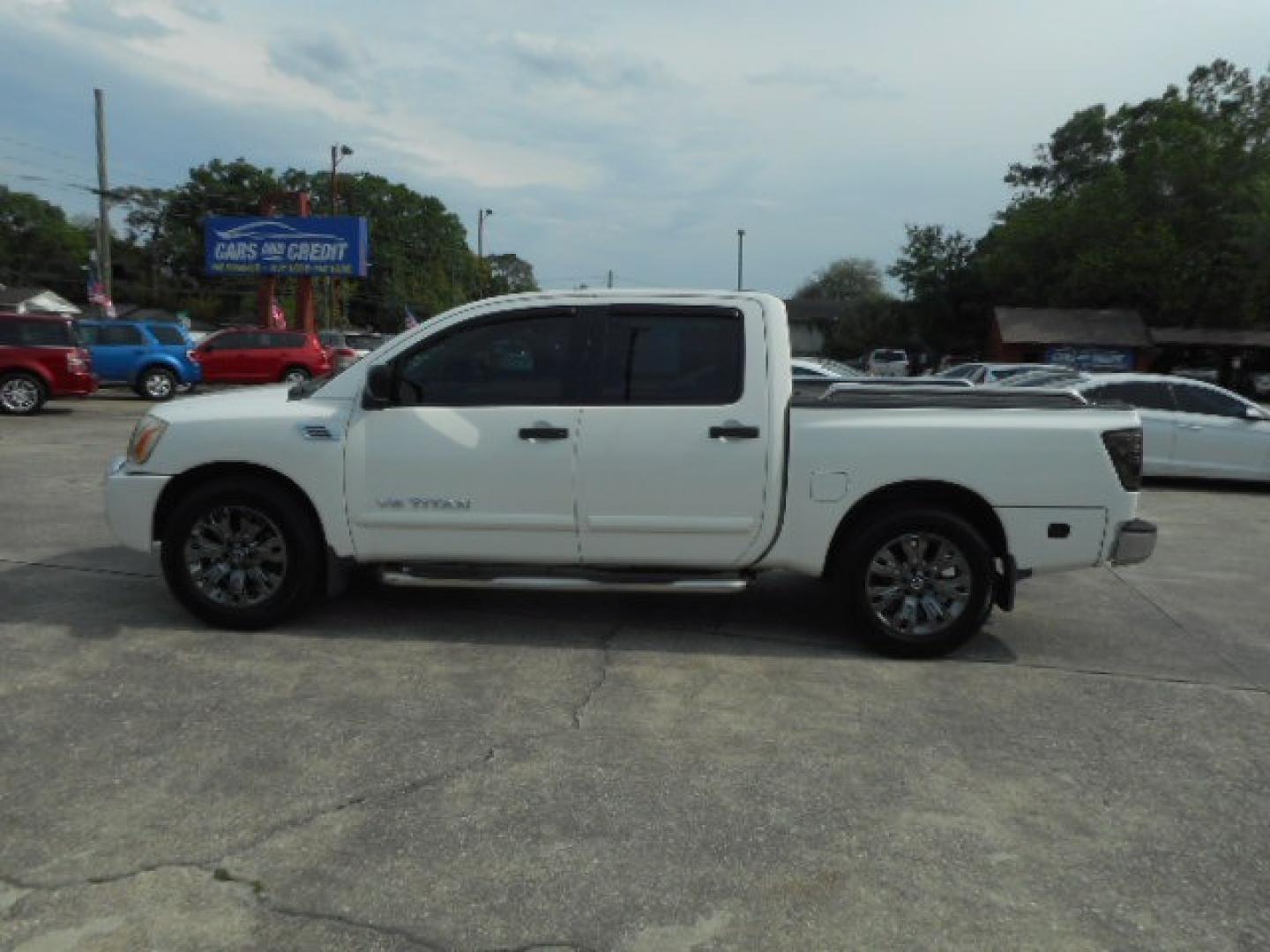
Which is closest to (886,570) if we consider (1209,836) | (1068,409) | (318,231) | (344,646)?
(1068,409)

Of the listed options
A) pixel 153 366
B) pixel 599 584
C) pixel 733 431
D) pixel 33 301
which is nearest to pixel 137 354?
pixel 153 366

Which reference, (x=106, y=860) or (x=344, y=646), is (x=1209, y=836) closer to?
(x=106, y=860)

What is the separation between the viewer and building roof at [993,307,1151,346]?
40.2 m

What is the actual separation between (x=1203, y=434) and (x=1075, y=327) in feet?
105

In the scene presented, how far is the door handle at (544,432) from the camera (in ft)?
16.4

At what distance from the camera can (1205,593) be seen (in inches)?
269

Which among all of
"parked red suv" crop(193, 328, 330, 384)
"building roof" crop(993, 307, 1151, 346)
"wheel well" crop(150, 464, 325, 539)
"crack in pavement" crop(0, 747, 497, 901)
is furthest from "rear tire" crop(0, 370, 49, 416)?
"building roof" crop(993, 307, 1151, 346)

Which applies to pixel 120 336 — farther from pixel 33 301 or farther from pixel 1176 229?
pixel 33 301

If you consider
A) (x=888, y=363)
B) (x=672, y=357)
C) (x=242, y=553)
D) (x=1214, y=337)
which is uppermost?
Result: (x=1214, y=337)

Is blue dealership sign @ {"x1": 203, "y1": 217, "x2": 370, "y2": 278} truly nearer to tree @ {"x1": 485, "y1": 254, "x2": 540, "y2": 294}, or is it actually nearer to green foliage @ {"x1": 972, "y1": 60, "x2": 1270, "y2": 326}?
green foliage @ {"x1": 972, "y1": 60, "x2": 1270, "y2": 326}

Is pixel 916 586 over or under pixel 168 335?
under

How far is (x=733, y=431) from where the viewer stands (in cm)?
495

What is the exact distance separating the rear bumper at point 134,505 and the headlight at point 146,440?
9cm

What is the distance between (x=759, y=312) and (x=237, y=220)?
108ft
